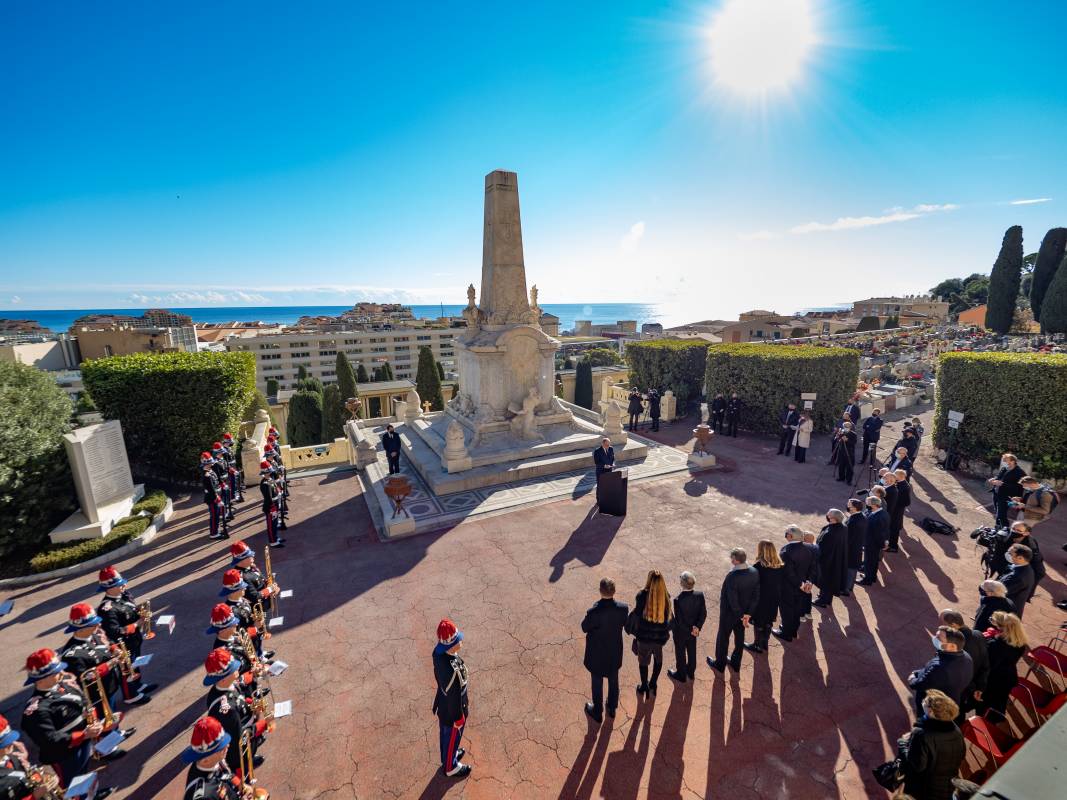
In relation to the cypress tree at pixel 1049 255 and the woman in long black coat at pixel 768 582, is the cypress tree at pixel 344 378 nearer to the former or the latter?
the woman in long black coat at pixel 768 582

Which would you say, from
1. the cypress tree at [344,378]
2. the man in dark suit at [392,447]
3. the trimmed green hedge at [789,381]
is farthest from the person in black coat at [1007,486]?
the cypress tree at [344,378]

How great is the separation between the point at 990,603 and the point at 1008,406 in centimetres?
1017

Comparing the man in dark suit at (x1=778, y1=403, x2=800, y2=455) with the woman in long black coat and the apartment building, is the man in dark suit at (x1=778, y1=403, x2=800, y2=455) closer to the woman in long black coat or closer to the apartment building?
the woman in long black coat

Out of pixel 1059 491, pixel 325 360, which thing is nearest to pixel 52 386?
pixel 1059 491

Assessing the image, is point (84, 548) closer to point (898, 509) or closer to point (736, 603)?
point (736, 603)

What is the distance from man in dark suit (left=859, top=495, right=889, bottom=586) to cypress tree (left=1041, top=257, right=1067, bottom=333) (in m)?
38.0

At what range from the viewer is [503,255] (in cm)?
1512

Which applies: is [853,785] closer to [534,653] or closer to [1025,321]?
[534,653]

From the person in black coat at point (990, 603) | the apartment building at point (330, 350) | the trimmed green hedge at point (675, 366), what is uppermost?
the trimmed green hedge at point (675, 366)

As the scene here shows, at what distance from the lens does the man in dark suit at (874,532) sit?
7637mm

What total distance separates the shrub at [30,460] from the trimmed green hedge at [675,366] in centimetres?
1967

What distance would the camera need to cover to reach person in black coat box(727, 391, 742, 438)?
57.0 feet

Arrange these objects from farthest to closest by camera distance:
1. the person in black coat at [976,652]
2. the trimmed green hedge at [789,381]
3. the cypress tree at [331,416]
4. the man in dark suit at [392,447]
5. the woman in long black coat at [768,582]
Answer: the cypress tree at [331,416]
the trimmed green hedge at [789,381]
the man in dark suit at [392,447]
the woman in long black coat at [768,582]
the person in black coat at [976,652]

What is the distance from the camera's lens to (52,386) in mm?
11211
